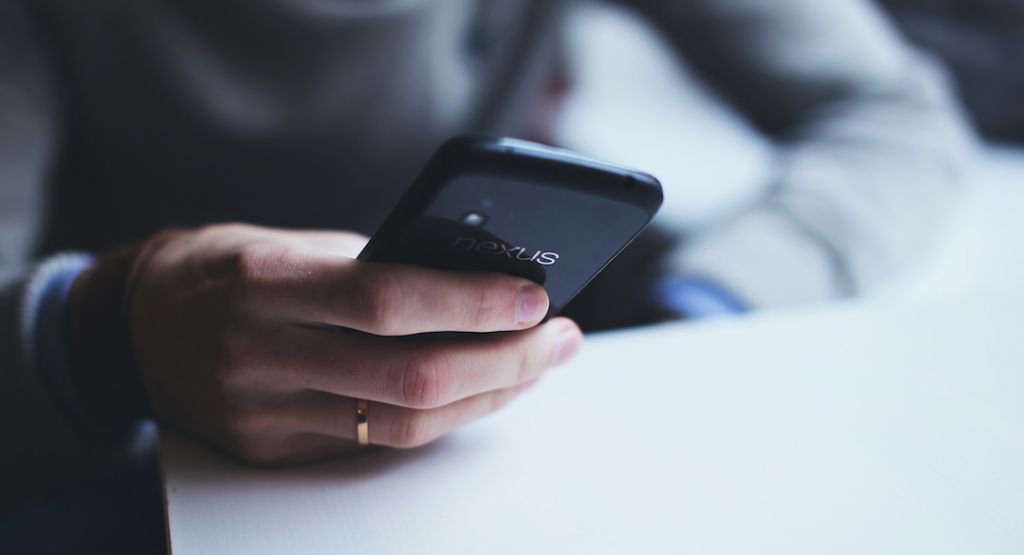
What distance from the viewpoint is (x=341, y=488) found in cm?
32

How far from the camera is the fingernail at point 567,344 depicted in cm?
34

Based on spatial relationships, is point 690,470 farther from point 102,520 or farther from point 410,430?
point 102,520

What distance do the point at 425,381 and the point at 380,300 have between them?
4 cm

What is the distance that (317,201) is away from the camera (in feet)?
2.22

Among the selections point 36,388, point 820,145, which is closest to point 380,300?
point 36,388

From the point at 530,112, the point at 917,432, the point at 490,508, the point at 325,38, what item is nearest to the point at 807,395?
the point at 917,432

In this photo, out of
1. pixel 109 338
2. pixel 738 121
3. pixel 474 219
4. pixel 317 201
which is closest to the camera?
pixel 474 219

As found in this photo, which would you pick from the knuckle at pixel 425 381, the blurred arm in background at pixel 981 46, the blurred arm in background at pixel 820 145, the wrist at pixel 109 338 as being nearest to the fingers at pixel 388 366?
the knuckle at pixel 425 381

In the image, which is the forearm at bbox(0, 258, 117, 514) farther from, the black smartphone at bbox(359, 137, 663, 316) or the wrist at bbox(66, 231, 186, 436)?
the black smartphone at bbox(359, 137, 663, 316)

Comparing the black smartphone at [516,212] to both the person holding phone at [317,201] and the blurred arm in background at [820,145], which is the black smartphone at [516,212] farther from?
the blurred arm in background at [820,145]

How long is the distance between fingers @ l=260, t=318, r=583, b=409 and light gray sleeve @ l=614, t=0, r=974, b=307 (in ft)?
1.04

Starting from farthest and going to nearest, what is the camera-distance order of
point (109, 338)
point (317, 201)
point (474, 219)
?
point (317, 201), point (109, 338), point (474, 219)

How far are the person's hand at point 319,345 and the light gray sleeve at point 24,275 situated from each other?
0.09m

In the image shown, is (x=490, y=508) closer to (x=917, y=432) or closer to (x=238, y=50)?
(x=917, y=432)
